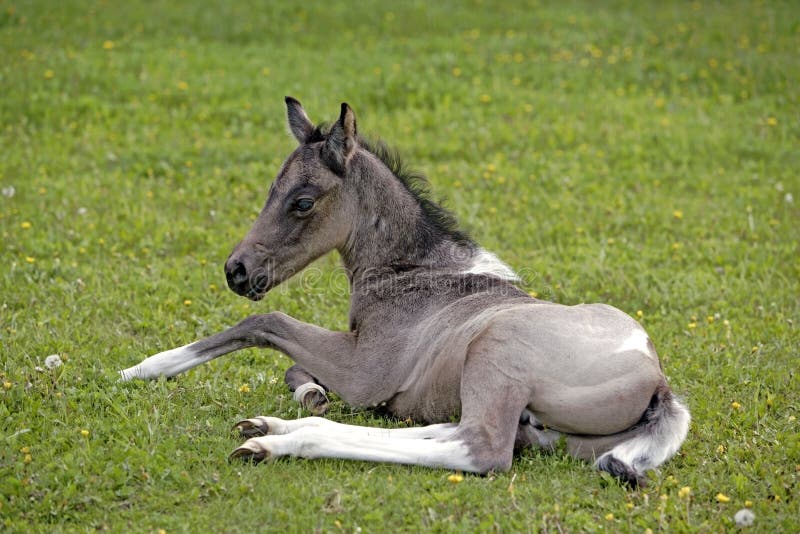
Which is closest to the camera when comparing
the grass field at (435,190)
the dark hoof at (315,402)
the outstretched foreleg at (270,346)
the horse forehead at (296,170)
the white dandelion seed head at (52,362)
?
the grass field at (435,190)

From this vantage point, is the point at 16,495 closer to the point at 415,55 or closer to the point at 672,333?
the point at 672,333

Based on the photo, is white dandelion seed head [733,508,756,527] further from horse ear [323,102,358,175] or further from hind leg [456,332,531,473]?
horse ear [323,102,358,175]

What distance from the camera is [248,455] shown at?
5.39 metres

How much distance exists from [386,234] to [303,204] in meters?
0.67

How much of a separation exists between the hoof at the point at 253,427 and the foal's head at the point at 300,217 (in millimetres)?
1133

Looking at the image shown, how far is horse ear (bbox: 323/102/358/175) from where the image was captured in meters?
6.64

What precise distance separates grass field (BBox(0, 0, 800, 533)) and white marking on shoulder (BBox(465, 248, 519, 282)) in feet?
4.39

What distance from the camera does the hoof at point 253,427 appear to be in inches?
224

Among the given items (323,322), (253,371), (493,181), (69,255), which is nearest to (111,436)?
(253,371)

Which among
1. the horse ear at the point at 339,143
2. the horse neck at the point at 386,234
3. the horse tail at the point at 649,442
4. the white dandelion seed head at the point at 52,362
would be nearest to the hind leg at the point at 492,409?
the horse tail at the point at 649,442

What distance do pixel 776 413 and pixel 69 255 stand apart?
6354 millimetres

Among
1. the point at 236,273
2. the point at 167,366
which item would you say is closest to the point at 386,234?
the point at 236,273

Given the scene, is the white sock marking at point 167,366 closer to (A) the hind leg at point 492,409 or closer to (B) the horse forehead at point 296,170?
A: (B) the horse forehead at point 296,170

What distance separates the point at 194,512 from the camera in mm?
4906
